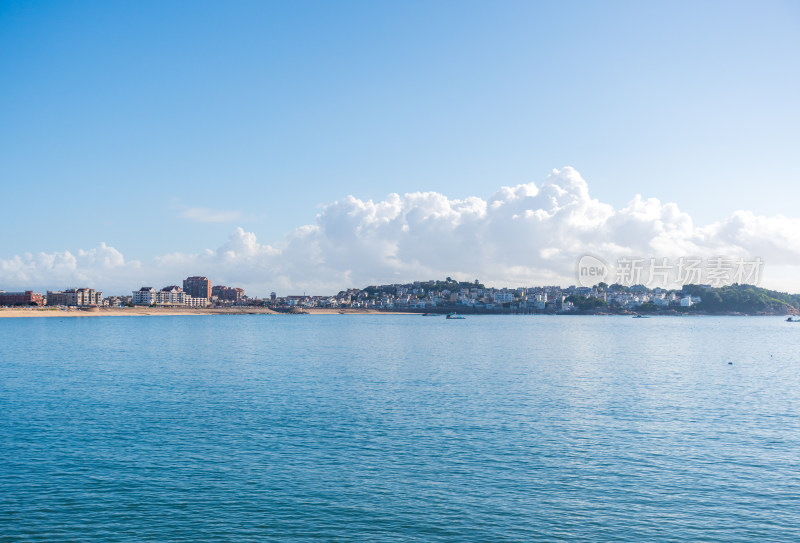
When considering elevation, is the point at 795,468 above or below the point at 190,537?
above

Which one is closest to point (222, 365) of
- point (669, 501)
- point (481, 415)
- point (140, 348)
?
point (140, 348)

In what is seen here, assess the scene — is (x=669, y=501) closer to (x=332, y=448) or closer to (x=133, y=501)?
(x=332, y=448)

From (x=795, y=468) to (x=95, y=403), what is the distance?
54752 mm

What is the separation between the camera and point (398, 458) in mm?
34969

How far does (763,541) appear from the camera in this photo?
24031mm

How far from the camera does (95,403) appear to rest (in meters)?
53.0

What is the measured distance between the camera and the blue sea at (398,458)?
25.5 m

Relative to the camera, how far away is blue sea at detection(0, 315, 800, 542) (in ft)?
83.8

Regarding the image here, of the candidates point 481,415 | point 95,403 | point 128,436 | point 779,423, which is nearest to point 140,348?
point 95,403

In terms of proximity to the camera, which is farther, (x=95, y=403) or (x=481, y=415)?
(x=95, y=403)

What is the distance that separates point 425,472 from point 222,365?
6151 cm

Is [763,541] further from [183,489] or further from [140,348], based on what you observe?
[140,348]

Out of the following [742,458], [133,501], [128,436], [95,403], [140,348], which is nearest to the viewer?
[133,501]

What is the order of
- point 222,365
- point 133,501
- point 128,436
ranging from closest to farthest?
point 133,501, point 128,436, point 222,365
